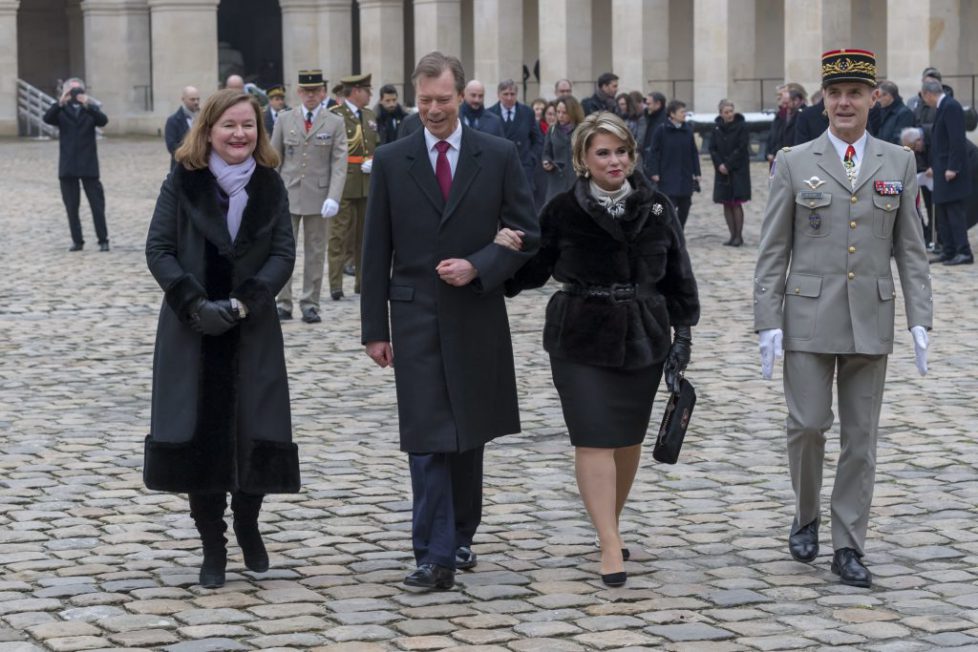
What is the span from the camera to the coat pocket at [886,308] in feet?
21.8

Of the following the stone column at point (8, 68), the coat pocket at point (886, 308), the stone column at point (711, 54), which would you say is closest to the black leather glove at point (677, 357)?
the coat pocket at point (886, 308)

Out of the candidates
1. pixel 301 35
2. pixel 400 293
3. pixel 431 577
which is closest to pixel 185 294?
pixel 400 293

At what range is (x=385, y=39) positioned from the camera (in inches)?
1969

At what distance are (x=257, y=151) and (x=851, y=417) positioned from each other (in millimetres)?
2190

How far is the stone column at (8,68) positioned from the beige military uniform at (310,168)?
3878 cm

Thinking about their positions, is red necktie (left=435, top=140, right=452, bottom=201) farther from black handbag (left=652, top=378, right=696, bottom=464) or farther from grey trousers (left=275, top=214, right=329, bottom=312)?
grey trousers (left=275, top=214, right=329, bottom=312)

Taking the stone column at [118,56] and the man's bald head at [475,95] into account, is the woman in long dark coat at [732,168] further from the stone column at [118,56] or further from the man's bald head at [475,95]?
the stone column at [118,56]

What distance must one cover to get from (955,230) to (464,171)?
37.6 feet

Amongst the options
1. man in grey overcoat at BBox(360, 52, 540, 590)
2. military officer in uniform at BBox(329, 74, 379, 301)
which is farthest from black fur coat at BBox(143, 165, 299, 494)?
military officer in uniform at BBox(329, 74, 379, 301)

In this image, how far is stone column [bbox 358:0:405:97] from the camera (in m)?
49.9

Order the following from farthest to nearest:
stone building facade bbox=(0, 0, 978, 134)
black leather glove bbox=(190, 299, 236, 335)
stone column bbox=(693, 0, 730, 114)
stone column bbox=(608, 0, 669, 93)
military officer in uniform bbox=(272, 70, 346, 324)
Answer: stone column bbox=(608, 0, 669, 93) → stone column bbox=(693, 0, 730, 114) → stone building facade bbox=(0, 0, 978, 134) → military officer in uniform bbox=(272, 70, 346, 324) → black leather glove bbox=(190, 299, 236, 335)

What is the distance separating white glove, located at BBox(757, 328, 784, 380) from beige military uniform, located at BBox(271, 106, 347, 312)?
743 centimetres

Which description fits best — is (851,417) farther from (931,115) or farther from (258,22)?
(258,22)

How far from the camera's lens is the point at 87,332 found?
13555 mm
